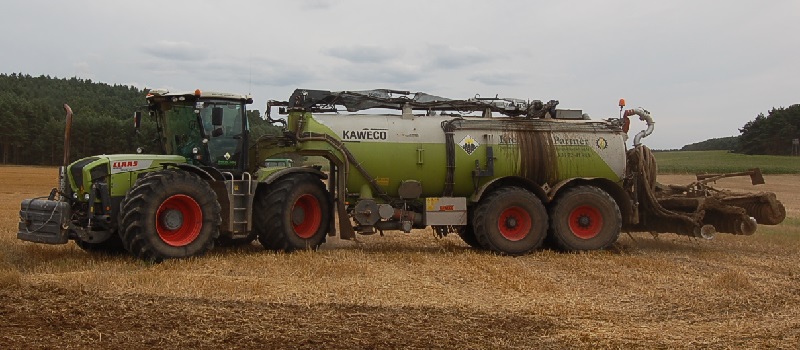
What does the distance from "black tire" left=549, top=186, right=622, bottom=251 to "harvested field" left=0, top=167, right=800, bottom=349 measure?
481 mm

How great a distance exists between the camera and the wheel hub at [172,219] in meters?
10.3

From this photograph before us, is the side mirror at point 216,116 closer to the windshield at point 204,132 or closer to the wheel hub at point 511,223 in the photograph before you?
the windshield at point 204,132

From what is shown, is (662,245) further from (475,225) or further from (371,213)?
(371,213)

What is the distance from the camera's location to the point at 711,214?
43.5 ft

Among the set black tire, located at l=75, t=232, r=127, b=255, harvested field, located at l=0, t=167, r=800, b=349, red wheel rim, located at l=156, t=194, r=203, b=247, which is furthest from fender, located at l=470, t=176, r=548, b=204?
black tire, located at l=75, t=232, r=127, b=255

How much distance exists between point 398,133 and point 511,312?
5.77m

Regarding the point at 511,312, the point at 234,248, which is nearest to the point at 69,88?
the point at 234,248

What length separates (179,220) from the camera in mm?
10445

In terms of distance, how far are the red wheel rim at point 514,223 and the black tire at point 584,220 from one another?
0.49 meters

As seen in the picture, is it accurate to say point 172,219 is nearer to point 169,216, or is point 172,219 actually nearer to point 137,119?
A: point 169,216

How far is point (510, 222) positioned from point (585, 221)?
Answer: 1.32m

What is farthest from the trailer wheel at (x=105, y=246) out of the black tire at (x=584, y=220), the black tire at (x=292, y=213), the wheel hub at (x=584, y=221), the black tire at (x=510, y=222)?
the wheel hub at (x=584, y=221)

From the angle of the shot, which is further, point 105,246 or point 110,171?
point 105,246

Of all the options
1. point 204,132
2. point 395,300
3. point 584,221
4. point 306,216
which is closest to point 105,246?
point 204,132
